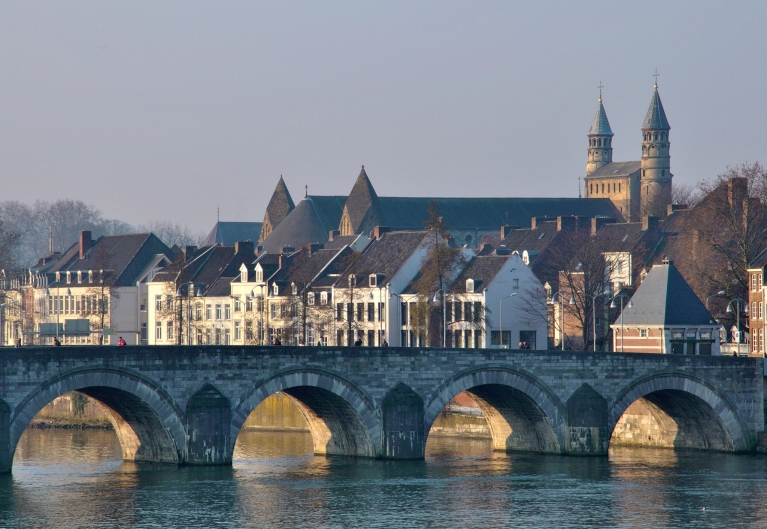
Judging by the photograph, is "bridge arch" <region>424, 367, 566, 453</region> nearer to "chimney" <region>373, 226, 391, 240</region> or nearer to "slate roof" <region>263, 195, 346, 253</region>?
"chimney" <region>373, 226, 391, 240</region>

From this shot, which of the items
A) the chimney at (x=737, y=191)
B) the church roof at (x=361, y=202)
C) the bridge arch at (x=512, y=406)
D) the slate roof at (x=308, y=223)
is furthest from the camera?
the church roof at (x=361, y=202)

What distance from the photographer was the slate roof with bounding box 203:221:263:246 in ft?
619

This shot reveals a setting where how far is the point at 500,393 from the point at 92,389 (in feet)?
60.8

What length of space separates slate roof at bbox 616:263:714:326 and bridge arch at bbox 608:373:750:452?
6533 mm

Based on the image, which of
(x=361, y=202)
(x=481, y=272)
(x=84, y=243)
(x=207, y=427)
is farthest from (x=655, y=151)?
(x=207, y=427)

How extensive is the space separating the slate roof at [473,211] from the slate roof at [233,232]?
2981 centimetres

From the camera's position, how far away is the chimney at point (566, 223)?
400ft

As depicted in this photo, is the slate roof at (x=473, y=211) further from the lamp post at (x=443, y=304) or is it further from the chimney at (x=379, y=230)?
the lamp post at (x=443, y=304)

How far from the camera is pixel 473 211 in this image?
6565 inches

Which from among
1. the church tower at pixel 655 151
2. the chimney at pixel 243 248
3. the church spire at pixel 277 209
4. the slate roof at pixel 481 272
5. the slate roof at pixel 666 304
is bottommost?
the slate roof at pixel 666 304

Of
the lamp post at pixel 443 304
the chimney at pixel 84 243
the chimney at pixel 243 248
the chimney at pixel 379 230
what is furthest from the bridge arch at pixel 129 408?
the chimney at pixel 84 243

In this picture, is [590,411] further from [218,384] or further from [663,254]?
[663,254]

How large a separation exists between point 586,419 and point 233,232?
432 ft

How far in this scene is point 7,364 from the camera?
53.2m
